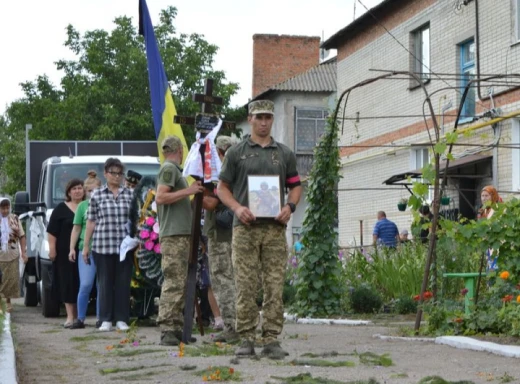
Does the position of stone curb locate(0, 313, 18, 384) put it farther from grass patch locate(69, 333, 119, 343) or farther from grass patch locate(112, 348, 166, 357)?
grass patch locate(69, 333, 119, 343)

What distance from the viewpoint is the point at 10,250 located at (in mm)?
18234

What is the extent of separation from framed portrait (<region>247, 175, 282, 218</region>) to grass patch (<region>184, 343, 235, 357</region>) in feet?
3.96

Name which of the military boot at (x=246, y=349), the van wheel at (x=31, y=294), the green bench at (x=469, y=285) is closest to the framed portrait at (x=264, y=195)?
the military boot at (x=246, y=349)

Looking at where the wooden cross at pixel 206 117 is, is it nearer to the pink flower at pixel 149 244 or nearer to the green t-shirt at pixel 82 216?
the pink flower at pixel 149 244

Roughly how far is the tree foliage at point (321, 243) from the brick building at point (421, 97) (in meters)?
4.76

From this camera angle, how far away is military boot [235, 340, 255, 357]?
379 inches

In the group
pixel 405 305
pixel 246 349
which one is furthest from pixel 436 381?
pixel 405 305

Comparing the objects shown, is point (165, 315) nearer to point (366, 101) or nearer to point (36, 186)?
point (36, 186)

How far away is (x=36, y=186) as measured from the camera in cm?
2097

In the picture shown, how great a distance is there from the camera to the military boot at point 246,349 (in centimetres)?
963

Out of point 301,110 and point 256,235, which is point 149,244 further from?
point 301,110

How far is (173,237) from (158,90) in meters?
7.68

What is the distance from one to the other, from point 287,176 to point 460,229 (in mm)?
2007

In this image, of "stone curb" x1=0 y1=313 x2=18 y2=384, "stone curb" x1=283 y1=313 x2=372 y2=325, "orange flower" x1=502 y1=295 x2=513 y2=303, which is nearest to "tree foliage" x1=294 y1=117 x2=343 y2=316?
"stone curb" x1=283 y1=313 x2=372 y2=325
